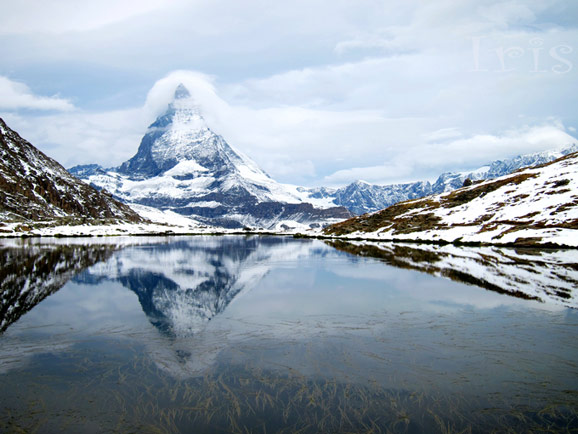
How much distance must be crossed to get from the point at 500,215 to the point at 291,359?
109 m

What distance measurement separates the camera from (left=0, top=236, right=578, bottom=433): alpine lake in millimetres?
13172

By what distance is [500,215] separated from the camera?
110500 millimetres

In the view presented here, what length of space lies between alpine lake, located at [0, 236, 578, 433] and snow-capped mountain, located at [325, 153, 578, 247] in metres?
63.0

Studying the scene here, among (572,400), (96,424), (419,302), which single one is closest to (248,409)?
(96,424)

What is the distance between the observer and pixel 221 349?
66.7ft

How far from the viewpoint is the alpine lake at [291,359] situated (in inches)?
519

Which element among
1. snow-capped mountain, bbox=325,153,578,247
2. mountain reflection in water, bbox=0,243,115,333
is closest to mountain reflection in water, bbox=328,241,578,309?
snow-capped mountain, bbox=325,153,578,247

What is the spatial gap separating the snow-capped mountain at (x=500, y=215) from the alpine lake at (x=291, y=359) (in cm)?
6301

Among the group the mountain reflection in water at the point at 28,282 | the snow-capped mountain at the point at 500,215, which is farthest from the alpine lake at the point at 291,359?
the snow-capped mountain at the point at 500,215

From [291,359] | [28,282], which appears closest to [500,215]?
[291,359]

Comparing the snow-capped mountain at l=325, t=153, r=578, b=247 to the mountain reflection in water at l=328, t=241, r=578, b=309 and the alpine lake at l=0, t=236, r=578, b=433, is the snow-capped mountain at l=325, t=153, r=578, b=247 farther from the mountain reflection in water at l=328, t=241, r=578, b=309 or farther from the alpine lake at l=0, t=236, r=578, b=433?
the alpine lake at l=0, t=236, r=578, b=433

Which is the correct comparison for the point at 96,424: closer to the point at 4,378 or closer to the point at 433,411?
the point at 4,378

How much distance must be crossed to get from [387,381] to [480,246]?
87292mm

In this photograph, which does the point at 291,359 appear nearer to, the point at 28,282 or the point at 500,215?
the point at 28,282
